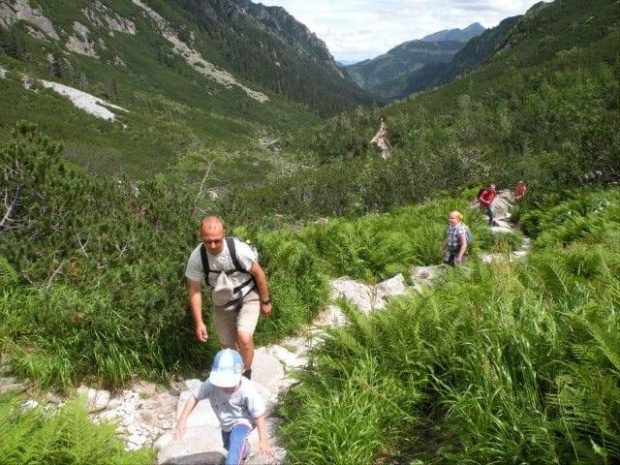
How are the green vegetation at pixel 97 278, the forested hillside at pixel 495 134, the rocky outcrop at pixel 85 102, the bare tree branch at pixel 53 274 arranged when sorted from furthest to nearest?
1. the rocky outcrop at pixel 85 102
2. the forested hillside at pixel 495 134
3. the bare tree branch at pixel 53 274
4. the green vegetation at pixel 97 278

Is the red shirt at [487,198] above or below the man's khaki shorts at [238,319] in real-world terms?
below

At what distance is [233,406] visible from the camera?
11.5 feet

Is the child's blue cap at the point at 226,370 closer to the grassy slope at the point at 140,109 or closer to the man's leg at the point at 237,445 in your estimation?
the man's leg at the point at 237,445

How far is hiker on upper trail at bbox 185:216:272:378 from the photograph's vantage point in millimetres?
4125

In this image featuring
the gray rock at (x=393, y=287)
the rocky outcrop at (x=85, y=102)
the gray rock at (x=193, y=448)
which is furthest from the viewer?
the rocky outcrop at (x=85, y=102)

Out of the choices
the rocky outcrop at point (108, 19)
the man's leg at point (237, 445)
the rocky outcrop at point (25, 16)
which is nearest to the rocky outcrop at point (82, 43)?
the rocky outcrop at point (25, 16)

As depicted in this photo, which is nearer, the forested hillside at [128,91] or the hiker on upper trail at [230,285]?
the hiker on upper trail at [230,285]

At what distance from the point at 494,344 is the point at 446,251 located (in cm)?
549

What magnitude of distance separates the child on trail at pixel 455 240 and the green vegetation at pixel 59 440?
6.13 m

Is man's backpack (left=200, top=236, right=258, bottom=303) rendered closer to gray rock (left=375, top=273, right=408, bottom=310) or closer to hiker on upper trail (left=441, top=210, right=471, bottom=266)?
gray rock (left=375, top=273, right=408, bottom=310)

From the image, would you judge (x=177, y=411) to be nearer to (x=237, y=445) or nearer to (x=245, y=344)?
(x=245, y=344)

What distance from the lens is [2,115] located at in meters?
71.0

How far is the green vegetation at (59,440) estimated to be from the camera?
3193mm

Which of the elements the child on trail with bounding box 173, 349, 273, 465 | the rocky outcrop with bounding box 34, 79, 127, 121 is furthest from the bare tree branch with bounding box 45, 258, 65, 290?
the rocky outcrop with bounding box 34, 79, 127, 121
